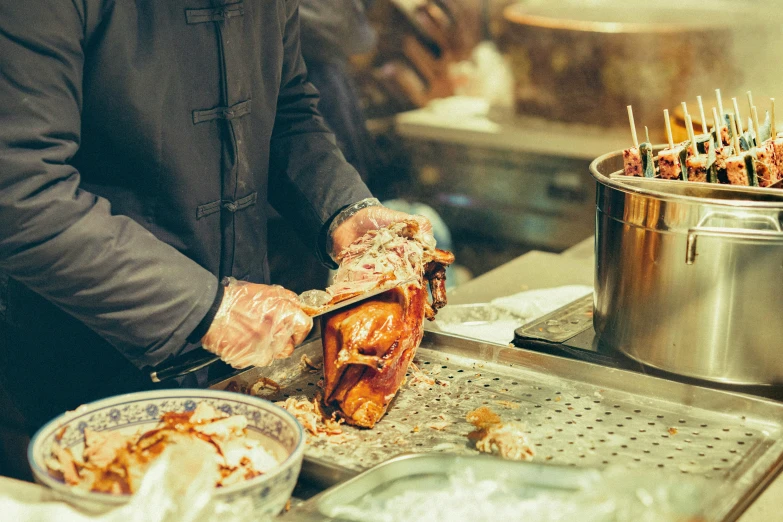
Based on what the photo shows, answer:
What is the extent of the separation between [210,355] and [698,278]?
0.94 meters

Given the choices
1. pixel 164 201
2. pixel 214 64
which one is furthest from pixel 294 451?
pixel 214 64

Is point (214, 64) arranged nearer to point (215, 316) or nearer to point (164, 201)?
point (164, 201)

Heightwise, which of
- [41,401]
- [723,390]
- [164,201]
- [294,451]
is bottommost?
[41,401]

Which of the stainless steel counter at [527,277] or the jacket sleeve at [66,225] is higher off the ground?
the jacket sleeve at [66,225]

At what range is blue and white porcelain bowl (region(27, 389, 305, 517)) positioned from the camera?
109 centimetres

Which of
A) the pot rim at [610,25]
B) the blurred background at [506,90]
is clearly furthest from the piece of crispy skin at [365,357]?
the pot rim at [610,25]

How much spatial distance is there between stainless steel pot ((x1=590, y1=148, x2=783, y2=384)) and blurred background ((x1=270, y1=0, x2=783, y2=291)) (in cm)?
179

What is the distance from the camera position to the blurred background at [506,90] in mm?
3963

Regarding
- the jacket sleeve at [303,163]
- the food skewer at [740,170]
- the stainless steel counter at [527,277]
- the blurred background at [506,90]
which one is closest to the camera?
the food skewer at [740,170]

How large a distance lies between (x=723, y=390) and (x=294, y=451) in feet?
2.94

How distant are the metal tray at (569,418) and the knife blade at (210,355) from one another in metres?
0.12

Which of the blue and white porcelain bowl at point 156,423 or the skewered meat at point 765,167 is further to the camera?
the skewered meat at point 765,167

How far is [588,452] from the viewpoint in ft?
4.81

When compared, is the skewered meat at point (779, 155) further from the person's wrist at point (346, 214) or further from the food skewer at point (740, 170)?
the person's wrist at point (346, 214)
